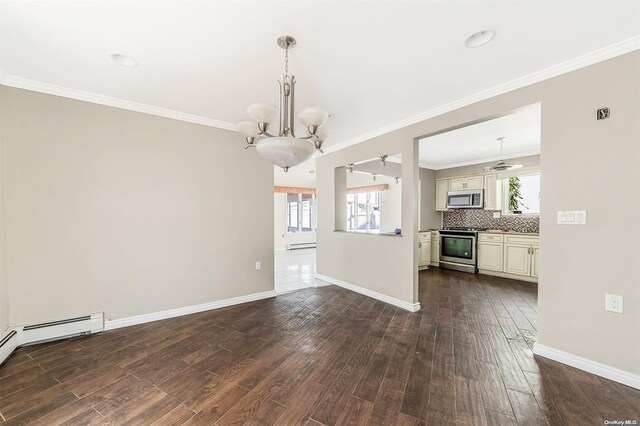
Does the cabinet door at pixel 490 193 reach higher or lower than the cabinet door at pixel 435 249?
higher

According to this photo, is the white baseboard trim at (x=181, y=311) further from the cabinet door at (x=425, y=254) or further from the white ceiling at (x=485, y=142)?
the white ceiling at (x=485, y=142)

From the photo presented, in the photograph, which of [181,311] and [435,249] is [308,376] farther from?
[435,249]

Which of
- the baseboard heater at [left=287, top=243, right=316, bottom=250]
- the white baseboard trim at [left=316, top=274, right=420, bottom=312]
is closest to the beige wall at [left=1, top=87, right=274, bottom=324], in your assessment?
the white baseboard trim at [left=316, top=274, right=420, bottom=312]

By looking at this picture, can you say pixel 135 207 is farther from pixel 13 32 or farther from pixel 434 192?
pixel 434 192

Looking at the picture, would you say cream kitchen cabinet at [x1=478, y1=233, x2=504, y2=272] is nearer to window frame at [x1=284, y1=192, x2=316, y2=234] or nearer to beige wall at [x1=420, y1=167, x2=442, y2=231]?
beige wall at [x1=420, y1=167, x2=442, y2=231]

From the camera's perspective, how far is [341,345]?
2.48 metres

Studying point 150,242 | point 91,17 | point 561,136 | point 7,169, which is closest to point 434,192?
point 561,136

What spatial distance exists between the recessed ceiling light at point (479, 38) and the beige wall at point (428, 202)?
14.7ft

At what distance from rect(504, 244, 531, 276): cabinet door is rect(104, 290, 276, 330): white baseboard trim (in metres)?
4.58

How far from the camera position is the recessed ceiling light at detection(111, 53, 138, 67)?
210cm

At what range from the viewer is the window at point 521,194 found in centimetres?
533

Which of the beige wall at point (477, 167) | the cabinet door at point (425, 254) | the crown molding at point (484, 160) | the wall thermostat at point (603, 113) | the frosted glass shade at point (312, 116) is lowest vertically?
the cabinet door at point (425, 254)

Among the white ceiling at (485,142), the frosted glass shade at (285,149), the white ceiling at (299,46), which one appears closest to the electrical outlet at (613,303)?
the white ceiling at (299,46)

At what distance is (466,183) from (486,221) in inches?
38.8
